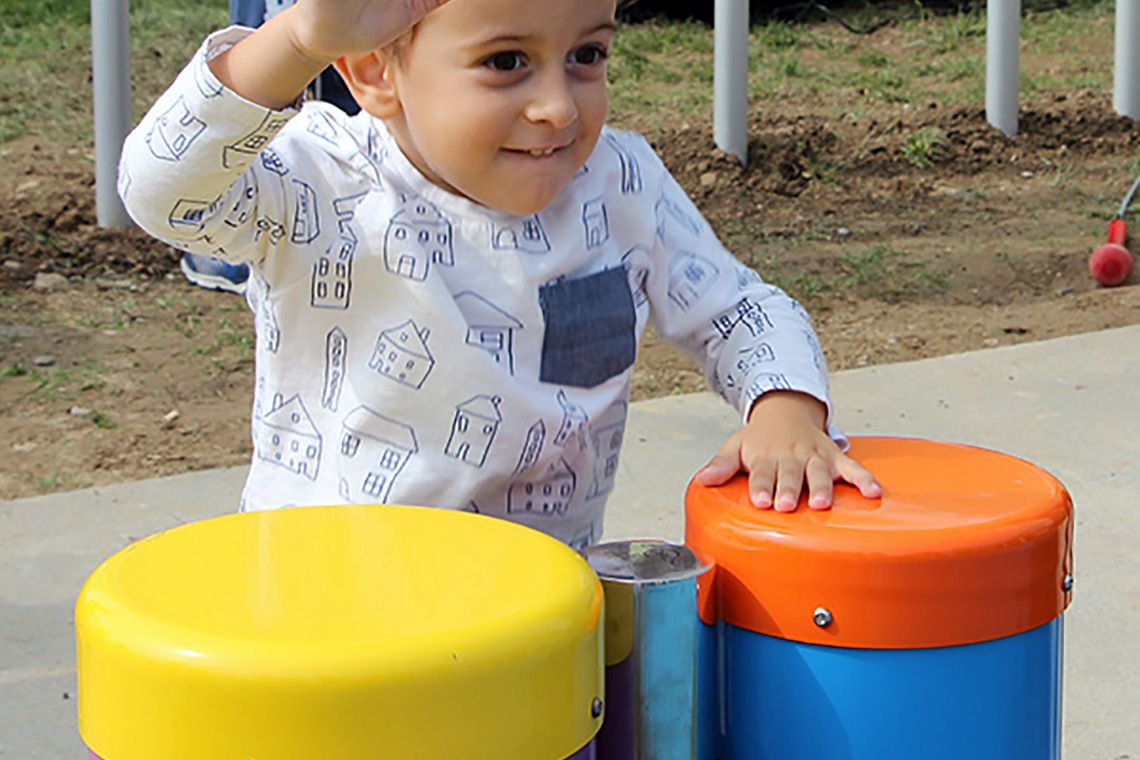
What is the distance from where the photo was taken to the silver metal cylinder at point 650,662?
133 centimetres

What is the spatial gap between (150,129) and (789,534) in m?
0.67

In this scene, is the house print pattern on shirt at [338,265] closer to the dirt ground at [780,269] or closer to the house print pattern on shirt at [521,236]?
the house print pattern on shirt at [521,236]

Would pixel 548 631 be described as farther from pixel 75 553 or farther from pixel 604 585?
pixel 75 553

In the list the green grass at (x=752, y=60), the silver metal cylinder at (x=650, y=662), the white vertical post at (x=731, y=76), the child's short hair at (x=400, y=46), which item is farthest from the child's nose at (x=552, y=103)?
the green grass at (x=752, y=60)

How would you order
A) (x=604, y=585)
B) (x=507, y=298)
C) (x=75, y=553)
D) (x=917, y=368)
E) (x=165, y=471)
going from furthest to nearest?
(x=917, y=368) → (x=165, y=471) → (x=75, y=553) → (x=507, y=298) → (x=604, y=585)

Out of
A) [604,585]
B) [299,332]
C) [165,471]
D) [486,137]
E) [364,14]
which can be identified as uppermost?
[364,14]

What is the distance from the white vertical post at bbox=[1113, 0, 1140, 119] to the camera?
6785 mm

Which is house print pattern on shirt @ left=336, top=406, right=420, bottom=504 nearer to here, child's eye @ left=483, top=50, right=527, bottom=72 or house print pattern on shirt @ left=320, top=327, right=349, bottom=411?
house print pattern on shirt @ left=320, top=327, right=349, bottom=411

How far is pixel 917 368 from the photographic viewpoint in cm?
383

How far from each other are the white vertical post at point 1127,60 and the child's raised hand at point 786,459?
18.4ft

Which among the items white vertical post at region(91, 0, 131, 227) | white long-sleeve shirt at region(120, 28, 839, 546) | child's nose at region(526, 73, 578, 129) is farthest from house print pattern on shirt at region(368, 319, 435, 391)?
white vertical post at region(91, 0, 131, 227)

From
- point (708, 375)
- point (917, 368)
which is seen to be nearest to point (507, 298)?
point (708, 375)

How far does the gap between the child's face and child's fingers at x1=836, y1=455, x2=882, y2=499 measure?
385 millimetres

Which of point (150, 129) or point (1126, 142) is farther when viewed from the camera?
point (1126, 142)
